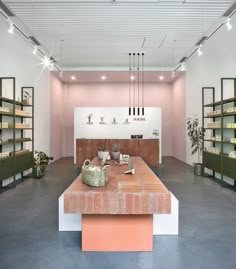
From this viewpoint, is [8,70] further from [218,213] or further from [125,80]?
[125,80]

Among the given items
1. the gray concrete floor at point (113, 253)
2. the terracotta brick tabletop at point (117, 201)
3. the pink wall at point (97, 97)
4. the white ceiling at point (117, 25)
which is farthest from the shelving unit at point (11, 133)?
the pink wall at point (97, 97)

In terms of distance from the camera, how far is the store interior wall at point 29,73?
6246mm

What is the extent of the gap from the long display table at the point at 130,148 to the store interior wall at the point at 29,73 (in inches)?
61.2

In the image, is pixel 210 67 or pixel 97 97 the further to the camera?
pixel 97 97

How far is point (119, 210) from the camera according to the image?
8.14 feet

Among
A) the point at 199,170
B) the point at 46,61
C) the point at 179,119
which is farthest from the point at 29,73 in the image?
the point at 179,119

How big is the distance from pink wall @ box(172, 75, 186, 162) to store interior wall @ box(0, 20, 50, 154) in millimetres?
5757

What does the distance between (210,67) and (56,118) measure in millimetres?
7101

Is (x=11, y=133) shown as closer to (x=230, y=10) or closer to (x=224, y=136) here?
(x=224, y=136)

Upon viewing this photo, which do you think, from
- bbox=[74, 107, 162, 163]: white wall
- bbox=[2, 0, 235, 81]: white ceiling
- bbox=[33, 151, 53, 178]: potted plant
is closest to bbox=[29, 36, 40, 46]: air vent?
bbox=[2, 0, 235, 81]: white ceiling

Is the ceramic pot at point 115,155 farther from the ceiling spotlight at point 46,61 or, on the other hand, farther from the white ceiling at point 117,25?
the ceiling spotlight at point 46,61

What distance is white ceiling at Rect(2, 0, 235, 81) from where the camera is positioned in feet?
17.1

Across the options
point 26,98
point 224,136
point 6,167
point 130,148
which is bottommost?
point 6,167

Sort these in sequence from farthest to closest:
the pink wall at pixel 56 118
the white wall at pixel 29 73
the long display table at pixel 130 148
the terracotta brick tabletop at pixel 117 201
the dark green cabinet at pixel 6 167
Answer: the pink wall at pixel 56 118
the long display table at pixel 130 148
the white wall at pixel 29 73
the dark green cabinet at pixel 6 167
the terracotta brick tabletop at pixel 117 201
